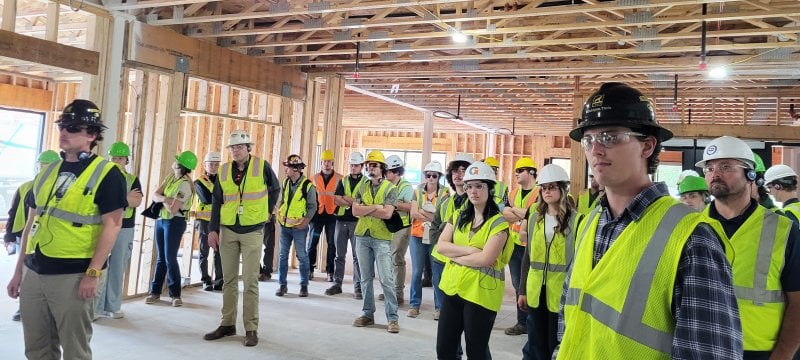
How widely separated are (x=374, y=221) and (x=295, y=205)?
1.79m

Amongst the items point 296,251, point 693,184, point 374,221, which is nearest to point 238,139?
point 374,221

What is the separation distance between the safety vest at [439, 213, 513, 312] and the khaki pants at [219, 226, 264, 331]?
2.12m

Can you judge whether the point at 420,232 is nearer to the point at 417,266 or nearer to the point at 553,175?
the point at 417,266

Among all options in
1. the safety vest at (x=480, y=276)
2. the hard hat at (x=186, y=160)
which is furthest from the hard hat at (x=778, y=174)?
the hard hat at (x=186, y=160)

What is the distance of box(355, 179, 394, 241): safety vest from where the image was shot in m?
5.54

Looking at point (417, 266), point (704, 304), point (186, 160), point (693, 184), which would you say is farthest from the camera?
point (417, 266)

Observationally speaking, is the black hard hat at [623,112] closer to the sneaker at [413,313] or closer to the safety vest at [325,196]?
the sneaker at [413,313]

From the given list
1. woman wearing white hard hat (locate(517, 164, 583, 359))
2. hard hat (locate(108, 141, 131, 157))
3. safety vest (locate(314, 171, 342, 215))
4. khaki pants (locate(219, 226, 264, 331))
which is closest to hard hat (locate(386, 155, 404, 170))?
safety vest (locate(314, 171, 342, 215))

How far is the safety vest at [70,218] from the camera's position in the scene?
2836 millimetres

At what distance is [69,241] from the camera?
2848mm

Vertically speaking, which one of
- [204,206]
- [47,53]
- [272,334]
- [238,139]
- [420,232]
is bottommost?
[272,334]

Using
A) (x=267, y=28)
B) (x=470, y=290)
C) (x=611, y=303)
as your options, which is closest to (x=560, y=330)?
(x=611, y=303)

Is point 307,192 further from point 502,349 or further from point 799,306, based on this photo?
Answer: point 799,306

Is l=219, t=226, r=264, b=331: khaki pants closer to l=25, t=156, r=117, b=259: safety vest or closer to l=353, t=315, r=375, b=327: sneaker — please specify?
l=353, t=315, r=375, b=327: sneaker
